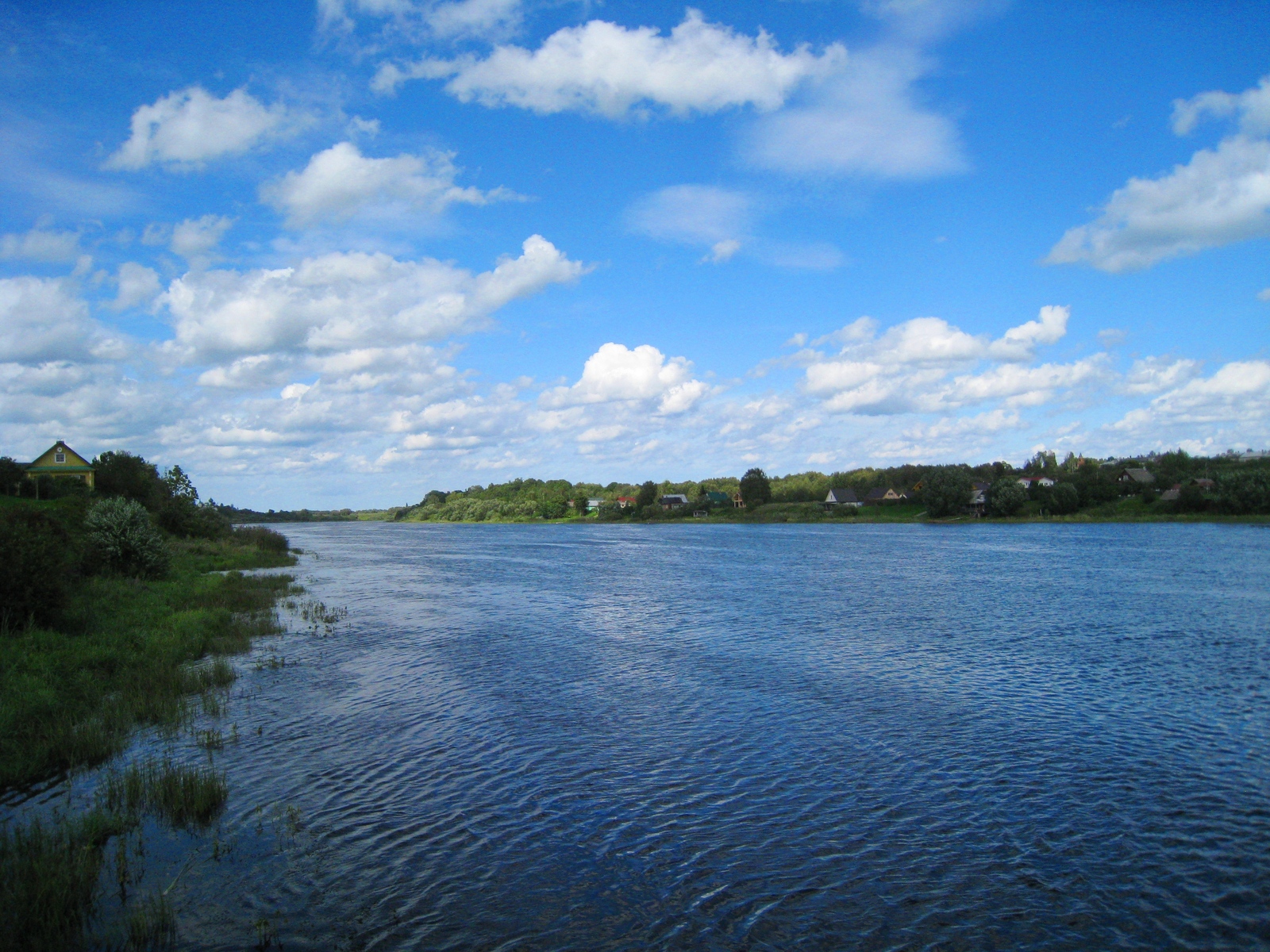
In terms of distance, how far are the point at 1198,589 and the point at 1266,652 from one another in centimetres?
1893

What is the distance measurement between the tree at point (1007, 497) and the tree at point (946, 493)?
4753 millimetres

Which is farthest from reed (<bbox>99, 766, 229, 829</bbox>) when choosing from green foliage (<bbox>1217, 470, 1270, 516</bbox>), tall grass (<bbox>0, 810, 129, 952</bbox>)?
green foliage (<bbox>1217, 470, 1270, 516</bbox>)

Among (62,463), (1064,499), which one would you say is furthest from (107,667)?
(1064,499)

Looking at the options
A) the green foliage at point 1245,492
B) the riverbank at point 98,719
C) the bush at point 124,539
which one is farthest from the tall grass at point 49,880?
the green foliage at point 1245,492

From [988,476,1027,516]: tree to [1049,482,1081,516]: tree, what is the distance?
5.61 metres

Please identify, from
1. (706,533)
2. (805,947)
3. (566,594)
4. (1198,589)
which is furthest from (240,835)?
(706,533)

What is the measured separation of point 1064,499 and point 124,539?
13081 cm

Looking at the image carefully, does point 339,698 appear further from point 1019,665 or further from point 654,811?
point 1019,665

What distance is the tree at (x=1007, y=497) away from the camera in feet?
420

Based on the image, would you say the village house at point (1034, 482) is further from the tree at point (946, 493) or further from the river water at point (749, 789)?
the river water at point (749, 789)

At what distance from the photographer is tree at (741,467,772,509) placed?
595ft

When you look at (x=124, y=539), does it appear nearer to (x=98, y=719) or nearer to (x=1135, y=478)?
(x=98, y=719)

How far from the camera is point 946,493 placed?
133m

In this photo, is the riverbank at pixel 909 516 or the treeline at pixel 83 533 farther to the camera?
the riverbank at pixel 909 516
